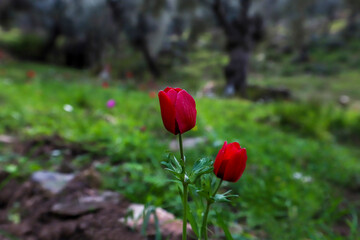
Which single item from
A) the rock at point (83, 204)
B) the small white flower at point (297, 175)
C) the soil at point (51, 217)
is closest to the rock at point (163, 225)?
the soil at point (51, 217)

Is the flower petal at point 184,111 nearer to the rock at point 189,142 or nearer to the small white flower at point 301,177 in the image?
the rock at point 189,142

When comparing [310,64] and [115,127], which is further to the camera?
[310,64]

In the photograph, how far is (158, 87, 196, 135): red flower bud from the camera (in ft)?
2.14

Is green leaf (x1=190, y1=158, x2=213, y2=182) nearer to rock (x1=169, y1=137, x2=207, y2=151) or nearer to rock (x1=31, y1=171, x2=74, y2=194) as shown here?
rock (x1=31, y1=171, x2=74, y2=194)

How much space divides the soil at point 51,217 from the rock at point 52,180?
1.1 inches

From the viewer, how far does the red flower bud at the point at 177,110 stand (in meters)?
0.65

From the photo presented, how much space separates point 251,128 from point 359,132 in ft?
7.34

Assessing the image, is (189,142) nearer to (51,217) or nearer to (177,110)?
(51,217)

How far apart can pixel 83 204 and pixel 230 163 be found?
940 mm

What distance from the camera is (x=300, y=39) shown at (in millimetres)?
24328

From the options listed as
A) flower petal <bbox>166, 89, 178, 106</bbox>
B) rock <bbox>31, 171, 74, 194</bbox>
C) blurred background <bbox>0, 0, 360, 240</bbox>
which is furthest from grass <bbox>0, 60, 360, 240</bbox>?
flower petal <bbox>166, 89, 178, 106</bbox>

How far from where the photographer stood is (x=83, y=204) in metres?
1.34

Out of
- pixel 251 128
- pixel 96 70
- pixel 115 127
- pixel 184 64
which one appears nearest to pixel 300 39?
pixel 184 64

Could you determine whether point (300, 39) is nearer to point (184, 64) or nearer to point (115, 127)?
point (184, 64)
